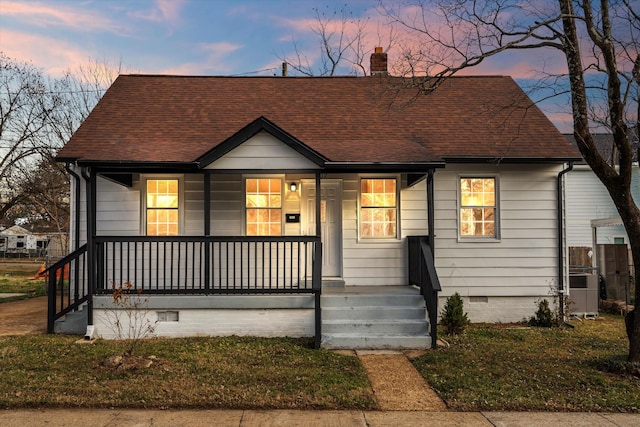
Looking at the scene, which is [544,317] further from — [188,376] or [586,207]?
[586,207]

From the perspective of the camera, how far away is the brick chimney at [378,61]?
13.5 meters

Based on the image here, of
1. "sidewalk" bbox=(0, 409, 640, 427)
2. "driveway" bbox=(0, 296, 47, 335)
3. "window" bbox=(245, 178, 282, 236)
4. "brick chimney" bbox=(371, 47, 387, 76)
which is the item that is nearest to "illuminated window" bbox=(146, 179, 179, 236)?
"window" bbox=(245, 178, 282, 236)

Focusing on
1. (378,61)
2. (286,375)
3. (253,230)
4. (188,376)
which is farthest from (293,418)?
(378,61)

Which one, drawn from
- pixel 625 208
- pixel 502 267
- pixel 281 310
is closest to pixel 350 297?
pixel 281 310

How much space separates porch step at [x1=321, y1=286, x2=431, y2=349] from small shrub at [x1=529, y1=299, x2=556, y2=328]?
292cm

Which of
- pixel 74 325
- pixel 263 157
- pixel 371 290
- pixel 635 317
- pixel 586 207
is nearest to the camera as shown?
pixel 635 317

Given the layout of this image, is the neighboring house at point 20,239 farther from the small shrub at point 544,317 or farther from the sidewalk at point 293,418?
the sidewalk at point 293,418

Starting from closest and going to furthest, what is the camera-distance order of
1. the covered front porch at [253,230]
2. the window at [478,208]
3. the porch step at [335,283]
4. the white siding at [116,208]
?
1. the covered front porch at [253,230]
2. the porch step at [335,283]
3. the white siding at [116,208]
4. the window at [478,208]

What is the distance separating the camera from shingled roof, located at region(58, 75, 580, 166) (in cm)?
980

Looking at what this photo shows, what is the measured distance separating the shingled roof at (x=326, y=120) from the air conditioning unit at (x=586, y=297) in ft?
10.6

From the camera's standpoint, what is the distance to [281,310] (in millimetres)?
8812

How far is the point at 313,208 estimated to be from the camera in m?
10.4

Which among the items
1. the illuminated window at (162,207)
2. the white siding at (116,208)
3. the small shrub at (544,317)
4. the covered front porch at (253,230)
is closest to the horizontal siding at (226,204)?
the covered front porch at (253,230)

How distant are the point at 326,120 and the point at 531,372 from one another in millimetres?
6836
